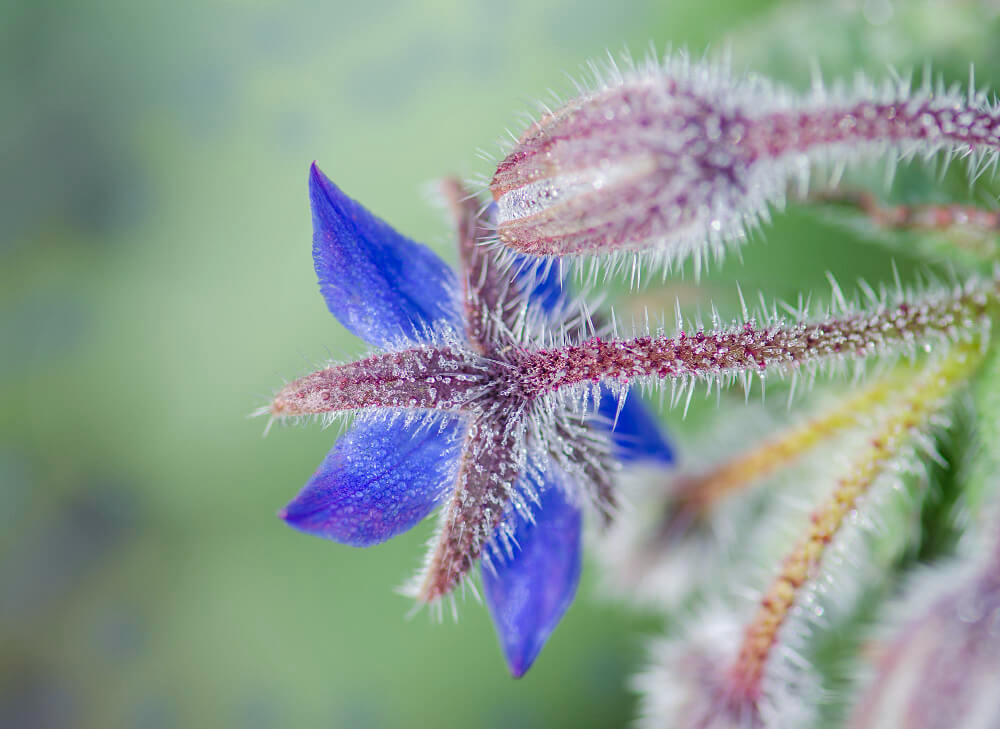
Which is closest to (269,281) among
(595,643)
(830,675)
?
(595,643)

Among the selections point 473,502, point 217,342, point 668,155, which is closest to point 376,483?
point 473,502

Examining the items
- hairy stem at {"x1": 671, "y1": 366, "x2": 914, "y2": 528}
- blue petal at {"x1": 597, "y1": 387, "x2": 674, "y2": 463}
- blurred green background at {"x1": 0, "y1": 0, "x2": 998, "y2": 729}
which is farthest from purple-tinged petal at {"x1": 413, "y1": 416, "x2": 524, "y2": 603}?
blurred green background at {"x1": 0, "y1": 0, "x2": 998, "y2": 729}

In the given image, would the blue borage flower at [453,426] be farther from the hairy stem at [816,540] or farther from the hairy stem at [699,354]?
the hairy stem at [816,540]

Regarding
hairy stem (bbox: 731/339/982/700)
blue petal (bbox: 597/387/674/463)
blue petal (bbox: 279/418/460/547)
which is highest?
blue petal (bbox: 279/418/460/547)

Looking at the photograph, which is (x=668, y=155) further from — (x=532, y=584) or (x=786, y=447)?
(x=786, y=447)

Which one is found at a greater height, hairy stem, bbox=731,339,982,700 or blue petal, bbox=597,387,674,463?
blue petal, bbox=597,387,674,463

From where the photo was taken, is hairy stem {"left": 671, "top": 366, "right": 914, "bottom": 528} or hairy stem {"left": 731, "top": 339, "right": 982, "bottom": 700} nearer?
hairy stem {"left": 731, "top": 339, "right": 982, "bottom": 700}

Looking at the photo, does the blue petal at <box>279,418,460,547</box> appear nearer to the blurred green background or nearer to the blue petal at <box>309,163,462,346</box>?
the blue petal at <box>309,163,462,346</box>

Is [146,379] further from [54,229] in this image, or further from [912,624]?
[912,624]
